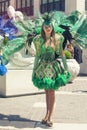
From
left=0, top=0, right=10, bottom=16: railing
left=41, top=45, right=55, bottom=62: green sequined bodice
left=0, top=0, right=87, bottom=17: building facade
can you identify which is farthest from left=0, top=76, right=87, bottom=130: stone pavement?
left=0, top=0, right=10, bottom=16: railing

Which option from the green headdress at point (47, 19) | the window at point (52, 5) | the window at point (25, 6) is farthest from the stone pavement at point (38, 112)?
the window at point (25, 6)

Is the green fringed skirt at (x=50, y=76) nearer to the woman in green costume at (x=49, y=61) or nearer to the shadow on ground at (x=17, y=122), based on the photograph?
the woman in green costume at (x=49, y=61)

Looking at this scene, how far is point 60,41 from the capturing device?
6996mm

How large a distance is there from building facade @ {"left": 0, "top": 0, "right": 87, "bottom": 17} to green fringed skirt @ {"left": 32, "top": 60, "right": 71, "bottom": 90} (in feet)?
31.4

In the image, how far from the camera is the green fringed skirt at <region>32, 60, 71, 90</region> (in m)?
6.98

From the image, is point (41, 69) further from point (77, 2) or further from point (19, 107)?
point (77, 2)

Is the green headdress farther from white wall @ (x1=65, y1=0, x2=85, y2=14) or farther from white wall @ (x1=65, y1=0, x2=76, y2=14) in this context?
white wall @ (x1=65, y1=0, x2=76, y2=14)

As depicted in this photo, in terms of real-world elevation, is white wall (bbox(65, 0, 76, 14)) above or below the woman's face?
below

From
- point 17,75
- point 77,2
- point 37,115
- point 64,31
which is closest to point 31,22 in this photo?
point 64,31

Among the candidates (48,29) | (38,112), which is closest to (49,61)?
(48,29)

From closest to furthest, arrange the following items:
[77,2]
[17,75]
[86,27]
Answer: [86,27], [17,75], [77,2]

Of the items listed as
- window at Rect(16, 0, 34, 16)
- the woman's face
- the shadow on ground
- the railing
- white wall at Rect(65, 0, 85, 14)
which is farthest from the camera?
the railing

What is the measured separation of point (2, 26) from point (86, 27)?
1.84 meters

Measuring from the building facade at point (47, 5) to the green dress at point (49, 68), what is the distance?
31.3ft
